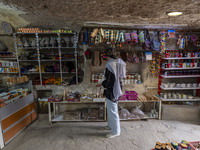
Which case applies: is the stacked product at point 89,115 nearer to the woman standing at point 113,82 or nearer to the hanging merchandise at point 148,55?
the woman standing at point 113,82

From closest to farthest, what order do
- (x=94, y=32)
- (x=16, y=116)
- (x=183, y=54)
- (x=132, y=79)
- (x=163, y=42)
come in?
1. (x=16, y=116)
2. (x=94, y=32)
3. (x=163, y=42)
4. (x=183, y=54)
5. (x=132, y=79)

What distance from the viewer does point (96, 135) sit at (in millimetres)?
3139

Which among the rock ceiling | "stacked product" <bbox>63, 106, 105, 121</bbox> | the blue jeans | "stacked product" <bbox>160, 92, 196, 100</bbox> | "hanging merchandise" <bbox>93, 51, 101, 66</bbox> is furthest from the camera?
"stacked product" <bbox>160, 92, 196, 100</bbox>

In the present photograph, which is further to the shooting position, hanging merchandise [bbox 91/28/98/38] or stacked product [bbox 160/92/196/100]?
stacked product [bbox 160/92/196/100]

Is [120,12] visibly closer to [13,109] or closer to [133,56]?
[133,56]

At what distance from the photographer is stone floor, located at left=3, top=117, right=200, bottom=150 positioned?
2771 mm

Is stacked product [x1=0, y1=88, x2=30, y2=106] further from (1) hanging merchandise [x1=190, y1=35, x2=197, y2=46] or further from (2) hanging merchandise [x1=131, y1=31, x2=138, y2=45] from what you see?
(1) hanging merchandise [x1=190, y1=35, x2=197, y2=46]

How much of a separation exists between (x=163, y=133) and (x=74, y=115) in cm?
254

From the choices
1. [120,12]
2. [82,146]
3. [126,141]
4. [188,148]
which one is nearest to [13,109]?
[82,146]

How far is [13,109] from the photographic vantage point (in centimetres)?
304

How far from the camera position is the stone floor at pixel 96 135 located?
2771 mm

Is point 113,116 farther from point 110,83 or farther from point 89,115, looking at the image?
point 89,115

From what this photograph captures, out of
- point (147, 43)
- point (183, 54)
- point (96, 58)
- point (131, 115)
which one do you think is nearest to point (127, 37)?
point (147, 43)

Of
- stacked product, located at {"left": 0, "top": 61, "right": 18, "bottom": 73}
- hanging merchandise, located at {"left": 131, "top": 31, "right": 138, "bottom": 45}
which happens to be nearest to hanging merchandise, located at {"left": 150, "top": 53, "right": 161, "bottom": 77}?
hanging merchandise, located at {"left": 131, "top": 31, "right": 138, "bottom": 45}
